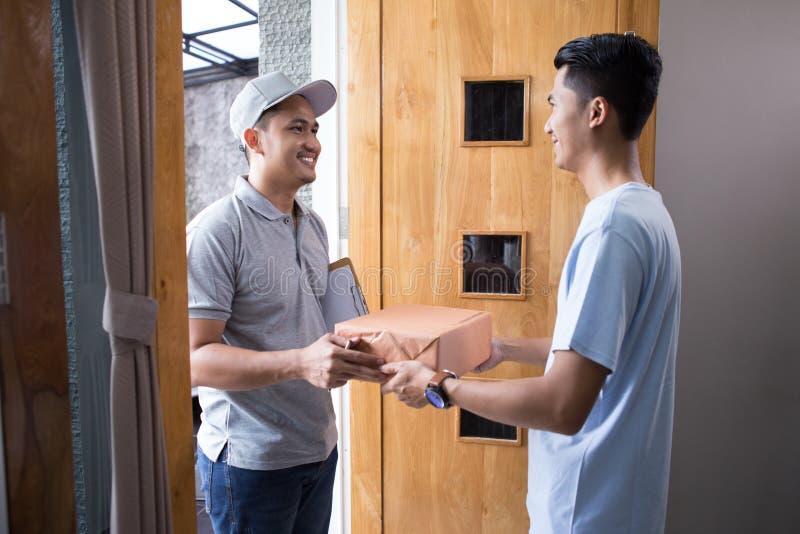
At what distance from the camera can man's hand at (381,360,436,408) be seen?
3.56 ft

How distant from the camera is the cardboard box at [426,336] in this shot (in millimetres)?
1098

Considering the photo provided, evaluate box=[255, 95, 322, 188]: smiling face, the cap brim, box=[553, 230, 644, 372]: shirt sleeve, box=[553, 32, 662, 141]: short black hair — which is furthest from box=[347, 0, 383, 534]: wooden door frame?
box=[553, 230, 644, 372]: shirt sleeve

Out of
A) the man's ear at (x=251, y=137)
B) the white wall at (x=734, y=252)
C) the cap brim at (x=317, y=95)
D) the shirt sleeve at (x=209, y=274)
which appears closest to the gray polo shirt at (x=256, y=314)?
the shirt sleeve at (x=209, y=274)

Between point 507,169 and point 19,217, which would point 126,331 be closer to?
point 19,217

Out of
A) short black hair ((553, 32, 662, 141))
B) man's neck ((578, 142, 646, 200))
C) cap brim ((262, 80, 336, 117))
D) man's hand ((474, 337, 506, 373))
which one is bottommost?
man's hand ((474, 337, 506, 373))

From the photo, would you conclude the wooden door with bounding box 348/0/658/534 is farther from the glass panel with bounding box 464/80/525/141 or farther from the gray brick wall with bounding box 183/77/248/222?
the gray brick wall with bounding box 183/77/248/222

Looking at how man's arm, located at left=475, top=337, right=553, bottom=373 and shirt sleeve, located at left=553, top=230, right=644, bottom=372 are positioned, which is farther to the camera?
man's arm, located at left=475, top=337, right=553, bottom=373

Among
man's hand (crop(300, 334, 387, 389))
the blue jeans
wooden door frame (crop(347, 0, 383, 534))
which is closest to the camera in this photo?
man's hand (crop(300, 334, 387, 389))

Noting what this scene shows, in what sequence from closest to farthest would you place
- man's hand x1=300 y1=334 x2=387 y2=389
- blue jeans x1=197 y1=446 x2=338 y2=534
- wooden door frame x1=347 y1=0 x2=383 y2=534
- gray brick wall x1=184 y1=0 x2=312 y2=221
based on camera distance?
man's hand x1=300 y1=334 x2=387 y2=389
blue jeans x1=197 y1=446 x2=338 y2=534
wooden door frame x1=347 y1=0 x2=383 y2=534
gray brick wall x1=184 y1=0 x2=312 y2=221

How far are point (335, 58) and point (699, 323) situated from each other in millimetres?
1523

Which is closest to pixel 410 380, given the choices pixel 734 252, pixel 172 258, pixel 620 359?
pixel 620 359

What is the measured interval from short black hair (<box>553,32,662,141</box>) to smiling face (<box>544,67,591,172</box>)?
24 millimetres

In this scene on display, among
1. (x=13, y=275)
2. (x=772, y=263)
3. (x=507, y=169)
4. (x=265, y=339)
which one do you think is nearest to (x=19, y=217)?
(x=13, y=275)

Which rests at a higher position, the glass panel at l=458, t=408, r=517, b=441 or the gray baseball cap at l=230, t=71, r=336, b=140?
the gray baseball cap at l=230, t=71, r=336, b=140
